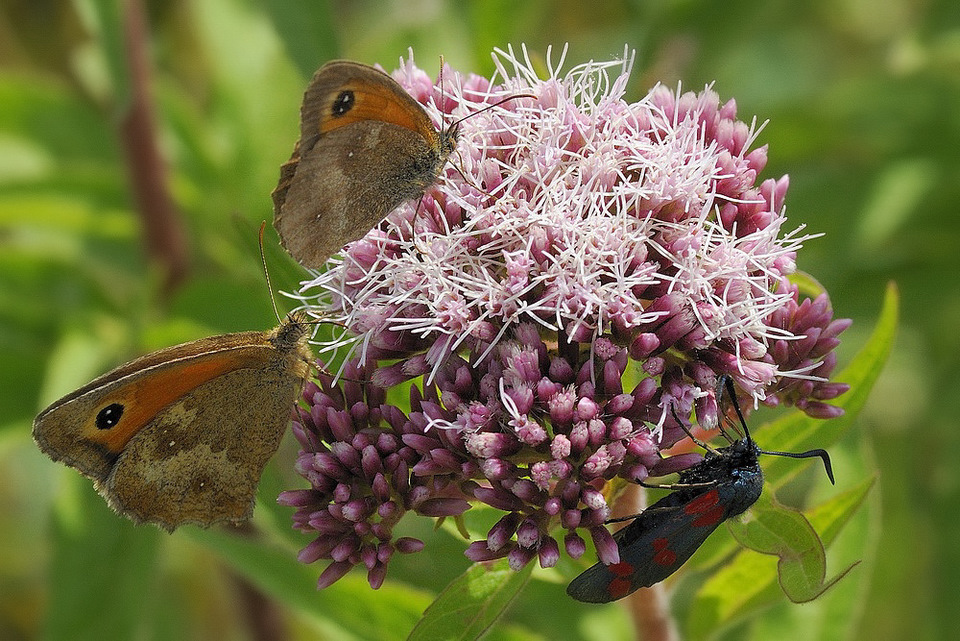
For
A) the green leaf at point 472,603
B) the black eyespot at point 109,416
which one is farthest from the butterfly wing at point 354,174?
the green leaf at point 472,603

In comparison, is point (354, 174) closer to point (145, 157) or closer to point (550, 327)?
point (550, 327)

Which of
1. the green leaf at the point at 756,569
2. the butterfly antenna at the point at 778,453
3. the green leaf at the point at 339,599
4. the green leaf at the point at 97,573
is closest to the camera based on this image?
the green leaf at the point at 756,569

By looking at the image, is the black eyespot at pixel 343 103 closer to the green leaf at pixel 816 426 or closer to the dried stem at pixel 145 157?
the green leaf at pixel 816 426

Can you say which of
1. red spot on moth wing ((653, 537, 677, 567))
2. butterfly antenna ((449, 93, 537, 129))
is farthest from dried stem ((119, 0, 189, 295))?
red spot on moth wing ((653, 537, 677, 567))

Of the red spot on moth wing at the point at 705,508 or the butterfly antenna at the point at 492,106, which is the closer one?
the red spot on moth wing at the point at 705,508

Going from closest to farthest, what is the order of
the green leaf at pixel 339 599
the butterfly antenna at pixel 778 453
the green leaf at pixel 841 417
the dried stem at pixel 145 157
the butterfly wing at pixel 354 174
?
1. the butterfly antenna at pixel 778 453
2. the butterfly wing at pixel 354 174
3. the green leaf at pixel 841 417
4. the green leaf at pixel 339 599
5. the dried stem at pixel 145 157

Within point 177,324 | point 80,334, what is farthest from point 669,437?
point 80,334

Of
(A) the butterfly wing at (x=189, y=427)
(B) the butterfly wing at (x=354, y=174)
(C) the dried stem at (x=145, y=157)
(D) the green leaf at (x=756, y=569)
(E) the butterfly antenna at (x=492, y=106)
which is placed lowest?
(D) the green leaf at (x=756, y=569)
